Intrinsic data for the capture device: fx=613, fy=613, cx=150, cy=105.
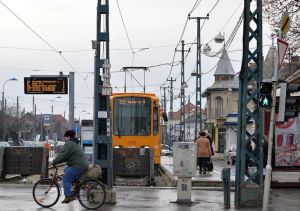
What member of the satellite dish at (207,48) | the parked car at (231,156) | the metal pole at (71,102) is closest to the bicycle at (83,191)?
the metal pole at (71,102)

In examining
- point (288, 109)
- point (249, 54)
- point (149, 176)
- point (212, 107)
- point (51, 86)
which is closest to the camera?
point (288, 109)

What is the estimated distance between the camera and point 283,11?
64.6 ft

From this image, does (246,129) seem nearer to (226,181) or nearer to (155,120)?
(226,181)

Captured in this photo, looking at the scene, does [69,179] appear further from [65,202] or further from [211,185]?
[211,185]

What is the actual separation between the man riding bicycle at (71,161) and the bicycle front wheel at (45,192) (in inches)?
16.4

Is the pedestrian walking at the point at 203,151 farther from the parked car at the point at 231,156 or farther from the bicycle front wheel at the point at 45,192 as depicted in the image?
the parked car at the point at 231,156

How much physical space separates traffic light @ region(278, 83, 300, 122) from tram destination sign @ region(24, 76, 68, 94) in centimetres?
1488

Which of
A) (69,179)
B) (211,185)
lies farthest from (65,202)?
(211,185)

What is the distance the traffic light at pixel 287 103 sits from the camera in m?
12.5

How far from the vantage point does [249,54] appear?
45.9ft

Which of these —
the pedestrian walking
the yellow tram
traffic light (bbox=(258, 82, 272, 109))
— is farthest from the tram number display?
traffic light (bbox=(258, 82, 272, 109))

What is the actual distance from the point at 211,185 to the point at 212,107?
6566cm

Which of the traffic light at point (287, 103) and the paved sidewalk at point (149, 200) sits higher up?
the traffic light at point (287, 103)

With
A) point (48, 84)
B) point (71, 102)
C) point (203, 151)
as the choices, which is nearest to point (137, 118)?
point (48, 84)
